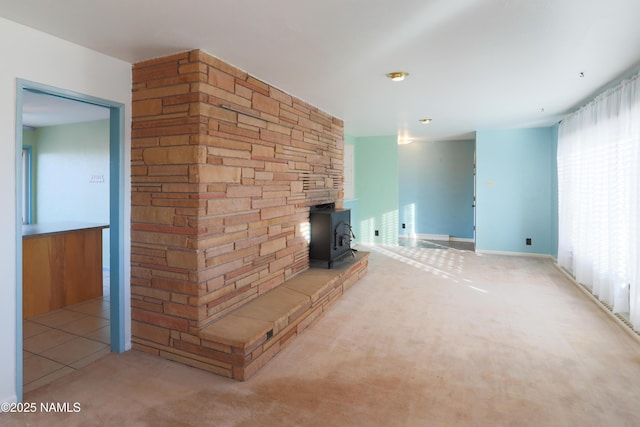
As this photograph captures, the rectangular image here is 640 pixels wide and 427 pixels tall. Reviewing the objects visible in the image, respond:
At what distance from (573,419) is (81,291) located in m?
4.52

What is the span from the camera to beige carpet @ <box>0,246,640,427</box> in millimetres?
1980

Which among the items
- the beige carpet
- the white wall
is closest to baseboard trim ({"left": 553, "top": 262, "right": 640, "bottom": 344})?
the beige carpet

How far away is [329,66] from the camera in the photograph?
2859mm

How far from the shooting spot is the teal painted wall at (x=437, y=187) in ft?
27.2

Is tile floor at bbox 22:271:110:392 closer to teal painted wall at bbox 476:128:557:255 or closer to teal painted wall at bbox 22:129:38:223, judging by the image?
teal painted wall at bbox 22:129:38:223

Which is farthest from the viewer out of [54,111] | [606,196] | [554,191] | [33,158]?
[554,191]

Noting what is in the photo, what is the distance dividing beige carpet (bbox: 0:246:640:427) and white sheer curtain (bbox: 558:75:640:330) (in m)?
0.41

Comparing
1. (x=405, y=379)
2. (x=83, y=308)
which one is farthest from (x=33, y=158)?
(x=405, y=379)

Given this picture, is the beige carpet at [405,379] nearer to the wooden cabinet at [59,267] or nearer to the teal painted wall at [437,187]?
the wooden cabinet at [59,267]

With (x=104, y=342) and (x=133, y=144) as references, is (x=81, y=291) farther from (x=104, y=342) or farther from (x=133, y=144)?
(x=133, y=144)

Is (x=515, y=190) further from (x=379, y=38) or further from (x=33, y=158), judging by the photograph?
(x=33, y=158)

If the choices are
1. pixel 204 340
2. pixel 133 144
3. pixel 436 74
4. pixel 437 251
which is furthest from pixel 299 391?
pixel 437 251

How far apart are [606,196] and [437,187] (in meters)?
4.94

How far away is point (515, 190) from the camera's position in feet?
20.5
